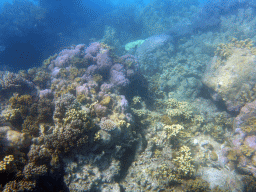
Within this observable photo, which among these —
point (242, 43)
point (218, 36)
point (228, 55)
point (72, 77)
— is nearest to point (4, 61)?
point (72, 77)

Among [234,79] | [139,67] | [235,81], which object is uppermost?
[139,67]

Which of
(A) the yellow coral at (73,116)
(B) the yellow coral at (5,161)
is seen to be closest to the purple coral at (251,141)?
(A) the yellow coral at (73,116)

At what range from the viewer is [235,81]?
7.26 m

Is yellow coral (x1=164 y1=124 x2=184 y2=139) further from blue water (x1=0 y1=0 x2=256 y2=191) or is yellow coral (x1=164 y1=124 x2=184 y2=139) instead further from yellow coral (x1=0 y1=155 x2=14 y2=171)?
yellow coral (x1=0 y1=155 x2=14 y2=171)

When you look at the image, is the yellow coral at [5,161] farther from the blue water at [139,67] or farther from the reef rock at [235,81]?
the reef rock at [235,81]

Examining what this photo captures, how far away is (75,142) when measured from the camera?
162 inches

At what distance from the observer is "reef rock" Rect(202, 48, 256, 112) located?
23.4 feet

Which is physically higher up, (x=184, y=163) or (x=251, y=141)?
(x=251, y=141)

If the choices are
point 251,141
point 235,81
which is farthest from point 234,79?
point 251,141

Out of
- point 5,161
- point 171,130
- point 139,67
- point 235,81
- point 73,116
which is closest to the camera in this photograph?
point 5,161

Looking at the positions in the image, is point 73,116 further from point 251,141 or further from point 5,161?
point 251,141

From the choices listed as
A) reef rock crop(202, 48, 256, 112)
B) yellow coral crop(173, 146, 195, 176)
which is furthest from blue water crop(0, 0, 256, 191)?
yellow coral crop(173, 146, 195, 176)

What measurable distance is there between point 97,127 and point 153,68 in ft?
30.6

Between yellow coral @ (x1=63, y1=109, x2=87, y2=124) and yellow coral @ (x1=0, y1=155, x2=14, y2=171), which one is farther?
yellow coral @ (x1=63, y1=109, x2=87, y2=124)
